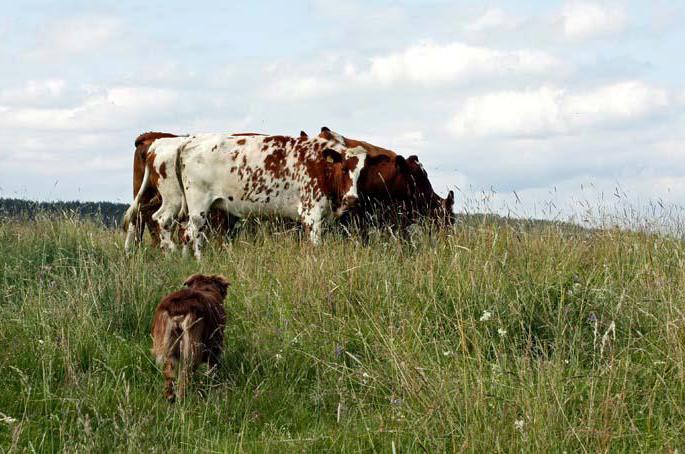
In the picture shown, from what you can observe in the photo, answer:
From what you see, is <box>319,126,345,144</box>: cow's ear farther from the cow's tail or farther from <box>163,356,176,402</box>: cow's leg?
<box>163,356,176,402</box>: cow's leg

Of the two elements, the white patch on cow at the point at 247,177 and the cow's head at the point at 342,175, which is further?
the white patch on cow at the point at 247,177

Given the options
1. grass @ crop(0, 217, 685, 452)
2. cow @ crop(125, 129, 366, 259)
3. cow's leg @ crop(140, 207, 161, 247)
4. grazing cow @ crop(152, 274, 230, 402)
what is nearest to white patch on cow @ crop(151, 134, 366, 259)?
cow @ crop(125, 129, 366, 259)

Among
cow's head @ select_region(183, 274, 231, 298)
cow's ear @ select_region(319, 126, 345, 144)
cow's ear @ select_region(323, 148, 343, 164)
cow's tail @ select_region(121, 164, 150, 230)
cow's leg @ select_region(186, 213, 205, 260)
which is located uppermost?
cow's ear @ select_region(319, 126, 345, 144)

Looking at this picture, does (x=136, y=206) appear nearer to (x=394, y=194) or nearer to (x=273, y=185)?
(x=273, y=185)

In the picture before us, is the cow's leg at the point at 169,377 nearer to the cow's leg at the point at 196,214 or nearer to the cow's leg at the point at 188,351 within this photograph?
the cow's leg at the point at 188,351

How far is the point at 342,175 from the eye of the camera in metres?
12.9

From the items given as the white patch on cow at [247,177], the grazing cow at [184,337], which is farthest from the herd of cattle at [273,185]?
the grazing cow at [184,337]

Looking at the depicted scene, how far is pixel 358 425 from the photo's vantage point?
5.52 meters

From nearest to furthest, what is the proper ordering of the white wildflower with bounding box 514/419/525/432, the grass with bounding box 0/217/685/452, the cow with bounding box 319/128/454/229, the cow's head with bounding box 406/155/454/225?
the white wildflower with bounding box 514/419/525/432 < the grass with bounding box 0/217/685/452 < the cow with bounding box 319/128/454/229 < the cow's head with bounding box 406/155/454/225

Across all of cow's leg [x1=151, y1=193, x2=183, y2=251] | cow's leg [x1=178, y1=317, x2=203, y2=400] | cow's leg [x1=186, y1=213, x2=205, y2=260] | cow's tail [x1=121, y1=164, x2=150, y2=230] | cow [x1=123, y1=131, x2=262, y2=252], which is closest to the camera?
cow's leg [x1=178, y1=317, x2=203, y2=400]

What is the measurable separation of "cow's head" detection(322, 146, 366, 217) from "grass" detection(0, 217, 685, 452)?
2.70 meters

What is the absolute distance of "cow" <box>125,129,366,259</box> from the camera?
13.0 meters

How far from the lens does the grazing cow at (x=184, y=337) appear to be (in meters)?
6.13

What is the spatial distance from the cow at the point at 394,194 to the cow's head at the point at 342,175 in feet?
0.65
